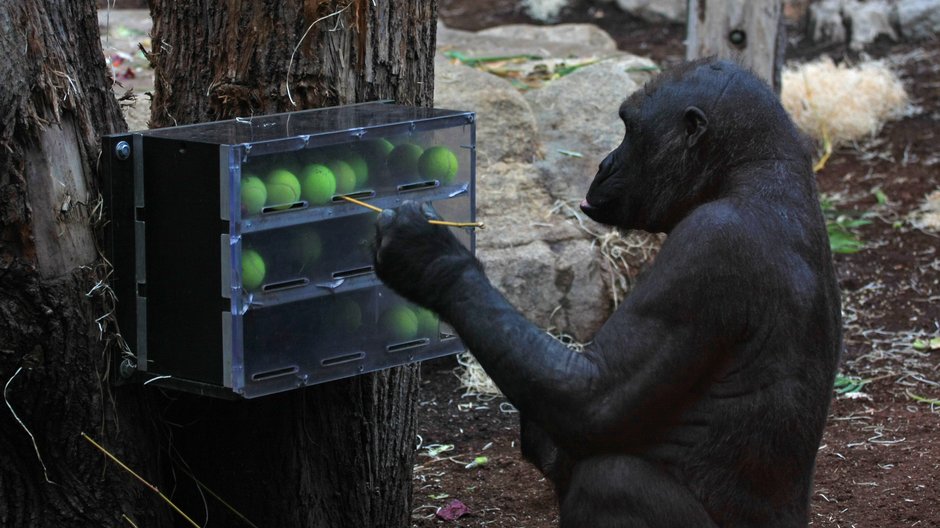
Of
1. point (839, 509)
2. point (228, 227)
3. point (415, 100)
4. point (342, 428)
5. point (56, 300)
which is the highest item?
point (415, 100)

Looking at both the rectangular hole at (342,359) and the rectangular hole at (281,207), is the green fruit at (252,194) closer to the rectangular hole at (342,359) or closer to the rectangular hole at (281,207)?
the rectangular hole at (281,207)

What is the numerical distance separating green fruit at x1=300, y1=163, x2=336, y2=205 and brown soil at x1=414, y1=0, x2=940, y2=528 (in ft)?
5.13

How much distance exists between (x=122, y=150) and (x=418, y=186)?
673 millimetres

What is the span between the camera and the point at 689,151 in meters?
2.74

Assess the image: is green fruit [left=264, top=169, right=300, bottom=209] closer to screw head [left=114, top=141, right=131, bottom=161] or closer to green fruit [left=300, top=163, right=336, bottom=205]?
green fruit [left=300, top=163, right=336, bottom=205]

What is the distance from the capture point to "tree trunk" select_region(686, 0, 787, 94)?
6750 millimetres

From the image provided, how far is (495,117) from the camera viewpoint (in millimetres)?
6043

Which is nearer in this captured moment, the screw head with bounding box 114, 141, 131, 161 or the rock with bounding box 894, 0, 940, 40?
the screw head with bounding box 114, 141, 131, 161

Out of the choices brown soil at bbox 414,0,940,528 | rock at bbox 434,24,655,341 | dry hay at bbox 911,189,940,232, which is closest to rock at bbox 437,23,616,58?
rock at bbox 434,24,655,341

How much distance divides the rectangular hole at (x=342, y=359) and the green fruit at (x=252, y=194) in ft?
1.35

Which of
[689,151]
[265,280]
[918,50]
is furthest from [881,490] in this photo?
[918,50]

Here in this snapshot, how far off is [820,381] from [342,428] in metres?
1.23

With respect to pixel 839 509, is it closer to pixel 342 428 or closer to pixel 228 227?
pixel 342 428

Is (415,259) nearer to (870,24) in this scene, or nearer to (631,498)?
(631,498)
